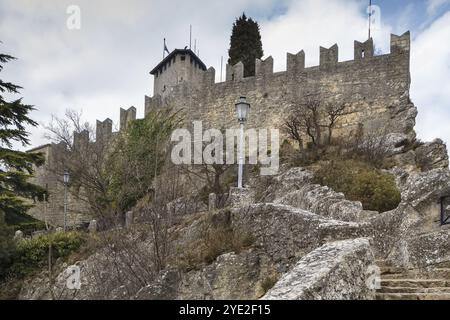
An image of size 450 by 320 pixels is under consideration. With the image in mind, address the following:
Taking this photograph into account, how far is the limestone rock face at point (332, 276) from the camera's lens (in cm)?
470

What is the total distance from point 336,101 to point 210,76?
26.4ft

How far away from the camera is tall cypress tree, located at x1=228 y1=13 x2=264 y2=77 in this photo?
106ft

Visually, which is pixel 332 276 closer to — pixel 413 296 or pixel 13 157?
pixel 413 296

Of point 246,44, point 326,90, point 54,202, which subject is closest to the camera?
point 326,90

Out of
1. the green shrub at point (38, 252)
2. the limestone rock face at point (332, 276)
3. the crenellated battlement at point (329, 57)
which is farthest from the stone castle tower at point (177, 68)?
the limestone rock face at point (332, 276)

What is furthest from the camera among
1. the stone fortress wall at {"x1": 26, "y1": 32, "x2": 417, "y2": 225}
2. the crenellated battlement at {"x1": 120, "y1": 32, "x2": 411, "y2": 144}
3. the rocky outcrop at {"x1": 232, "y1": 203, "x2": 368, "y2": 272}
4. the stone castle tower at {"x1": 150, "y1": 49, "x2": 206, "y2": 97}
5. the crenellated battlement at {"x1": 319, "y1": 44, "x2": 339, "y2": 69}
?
the stone castle tower at {"x1": 150, "y1": 49, "x2": 206, "y2": 97}

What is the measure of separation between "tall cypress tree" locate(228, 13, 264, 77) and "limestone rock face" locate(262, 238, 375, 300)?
2724cm

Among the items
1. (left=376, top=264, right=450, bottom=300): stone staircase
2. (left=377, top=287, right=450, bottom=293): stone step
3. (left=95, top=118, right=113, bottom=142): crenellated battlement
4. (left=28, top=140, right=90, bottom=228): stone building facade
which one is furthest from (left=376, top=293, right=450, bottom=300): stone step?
(left=95, top=118, right=113, bottom=142): crenellated battlement

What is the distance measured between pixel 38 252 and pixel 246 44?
19610mm

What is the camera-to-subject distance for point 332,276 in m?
4.96

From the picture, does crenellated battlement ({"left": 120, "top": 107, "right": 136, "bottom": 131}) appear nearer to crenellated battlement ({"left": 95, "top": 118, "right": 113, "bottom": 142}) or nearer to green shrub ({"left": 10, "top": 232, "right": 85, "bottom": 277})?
crenellated battlement ({"left": 95, "top": 118, "right": 113, "bottom": 142})

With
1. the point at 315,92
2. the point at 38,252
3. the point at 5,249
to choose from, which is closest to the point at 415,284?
the point at 5,249

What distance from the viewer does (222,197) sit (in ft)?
62.1
